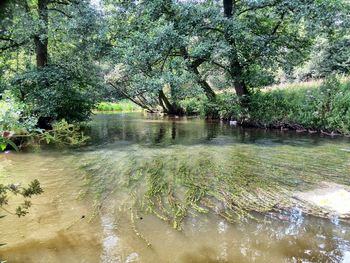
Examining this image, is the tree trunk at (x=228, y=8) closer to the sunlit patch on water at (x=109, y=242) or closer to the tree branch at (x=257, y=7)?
the tree branch at (x=257, y=7)

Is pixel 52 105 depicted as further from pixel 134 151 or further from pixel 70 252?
pixel 70 252

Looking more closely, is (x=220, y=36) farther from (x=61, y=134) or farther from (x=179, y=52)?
(x=61, y=134)

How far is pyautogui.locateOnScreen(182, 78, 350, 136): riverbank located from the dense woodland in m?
0.04

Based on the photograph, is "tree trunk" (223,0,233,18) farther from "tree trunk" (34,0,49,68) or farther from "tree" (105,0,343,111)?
"tree trunk" (34,0,49,68)

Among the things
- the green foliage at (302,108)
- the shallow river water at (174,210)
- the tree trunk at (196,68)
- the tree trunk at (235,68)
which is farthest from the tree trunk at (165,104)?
the shallow river water at (174,210)

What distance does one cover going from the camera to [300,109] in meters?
12.3

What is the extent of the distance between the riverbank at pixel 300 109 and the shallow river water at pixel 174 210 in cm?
418

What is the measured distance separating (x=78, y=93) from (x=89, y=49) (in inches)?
76.9

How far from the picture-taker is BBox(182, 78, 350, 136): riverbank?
434 inches

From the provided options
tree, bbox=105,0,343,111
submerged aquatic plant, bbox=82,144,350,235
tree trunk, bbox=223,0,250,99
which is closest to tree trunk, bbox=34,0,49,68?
tree, bbox=105,0,343,111

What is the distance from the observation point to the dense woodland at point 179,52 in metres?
11.1

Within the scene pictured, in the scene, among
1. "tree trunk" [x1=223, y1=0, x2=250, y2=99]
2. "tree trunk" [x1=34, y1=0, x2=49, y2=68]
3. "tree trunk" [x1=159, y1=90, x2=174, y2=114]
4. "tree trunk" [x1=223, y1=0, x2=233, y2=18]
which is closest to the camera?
"tree trunk" [x1=34, y1=0, x2=49, y2=68]

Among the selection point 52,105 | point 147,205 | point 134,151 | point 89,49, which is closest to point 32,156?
point 134,151

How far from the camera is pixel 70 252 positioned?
2783 millimetres
